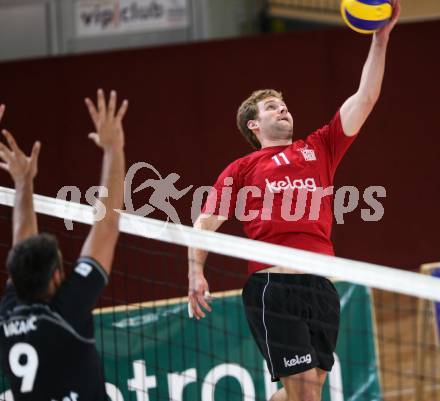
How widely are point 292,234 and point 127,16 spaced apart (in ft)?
22.0

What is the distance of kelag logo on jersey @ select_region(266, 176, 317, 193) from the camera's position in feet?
17.6

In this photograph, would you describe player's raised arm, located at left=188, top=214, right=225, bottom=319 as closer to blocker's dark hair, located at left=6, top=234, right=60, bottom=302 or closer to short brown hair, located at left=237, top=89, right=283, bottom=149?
short brown hair, located at left=237, top=89, right=283, bottom=149

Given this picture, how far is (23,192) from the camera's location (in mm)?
4184

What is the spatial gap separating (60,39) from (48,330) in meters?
8.05

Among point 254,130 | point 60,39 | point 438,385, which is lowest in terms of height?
point 438,385

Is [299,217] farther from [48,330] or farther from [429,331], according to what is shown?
[429,331]

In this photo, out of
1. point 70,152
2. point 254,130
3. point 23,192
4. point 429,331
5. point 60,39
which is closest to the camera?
point 23,192

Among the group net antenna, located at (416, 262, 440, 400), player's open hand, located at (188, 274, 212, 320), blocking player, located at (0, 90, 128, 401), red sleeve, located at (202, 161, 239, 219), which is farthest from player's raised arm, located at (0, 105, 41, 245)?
net antenna, located at (416, 262, 440, 400)

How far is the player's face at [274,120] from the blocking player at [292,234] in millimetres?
16

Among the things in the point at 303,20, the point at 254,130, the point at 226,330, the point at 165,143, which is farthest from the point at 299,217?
the point at 303,20

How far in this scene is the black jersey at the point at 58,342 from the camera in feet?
12.6

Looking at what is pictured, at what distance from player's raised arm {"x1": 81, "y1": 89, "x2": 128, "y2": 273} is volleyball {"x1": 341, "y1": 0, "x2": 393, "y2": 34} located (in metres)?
1.89

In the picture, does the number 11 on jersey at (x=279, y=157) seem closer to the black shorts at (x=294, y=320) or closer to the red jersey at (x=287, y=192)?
the red jersey at (x=287, y=192)

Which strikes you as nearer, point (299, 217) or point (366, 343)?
point (299, 217)
